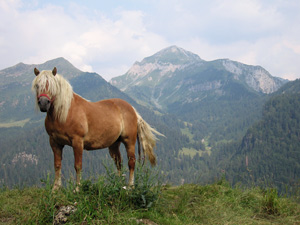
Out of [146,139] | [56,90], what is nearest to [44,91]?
[56,90]

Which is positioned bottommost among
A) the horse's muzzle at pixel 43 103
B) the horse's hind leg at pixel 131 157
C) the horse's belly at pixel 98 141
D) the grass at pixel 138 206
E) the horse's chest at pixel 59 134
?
the grass at pixel 138 206

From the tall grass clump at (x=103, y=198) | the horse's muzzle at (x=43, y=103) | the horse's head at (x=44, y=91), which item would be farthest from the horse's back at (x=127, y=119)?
the horse's muzzle at (x=43, y=103)

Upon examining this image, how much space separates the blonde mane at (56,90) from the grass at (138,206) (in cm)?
186

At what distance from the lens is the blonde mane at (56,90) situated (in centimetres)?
604

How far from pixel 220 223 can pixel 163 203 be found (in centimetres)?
133

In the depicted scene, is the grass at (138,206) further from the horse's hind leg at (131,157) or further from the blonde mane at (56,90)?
the blonde mane at (56,90)

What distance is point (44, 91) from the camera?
5.99 m

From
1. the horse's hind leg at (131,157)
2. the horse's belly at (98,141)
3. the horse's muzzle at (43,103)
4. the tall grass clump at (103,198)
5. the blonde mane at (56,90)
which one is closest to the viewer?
the tall grass clump at (103,198)

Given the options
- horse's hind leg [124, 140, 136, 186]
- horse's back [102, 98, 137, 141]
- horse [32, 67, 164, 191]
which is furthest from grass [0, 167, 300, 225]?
horse's back [102, 98, 137, 141]

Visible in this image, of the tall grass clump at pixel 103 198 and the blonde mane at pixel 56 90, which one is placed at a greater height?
the blonde mane at pixel 56 90

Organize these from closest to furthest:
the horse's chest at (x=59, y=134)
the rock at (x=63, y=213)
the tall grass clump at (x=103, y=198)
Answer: the rock at (x=63, y=213)
the tall grass clump at (x=103, y=198)
the horse's chest at (x=59, y=134)

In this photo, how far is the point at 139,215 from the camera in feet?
16.3

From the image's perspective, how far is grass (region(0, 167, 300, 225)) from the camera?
4.70 m

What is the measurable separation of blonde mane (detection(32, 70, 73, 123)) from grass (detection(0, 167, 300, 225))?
1856mm
